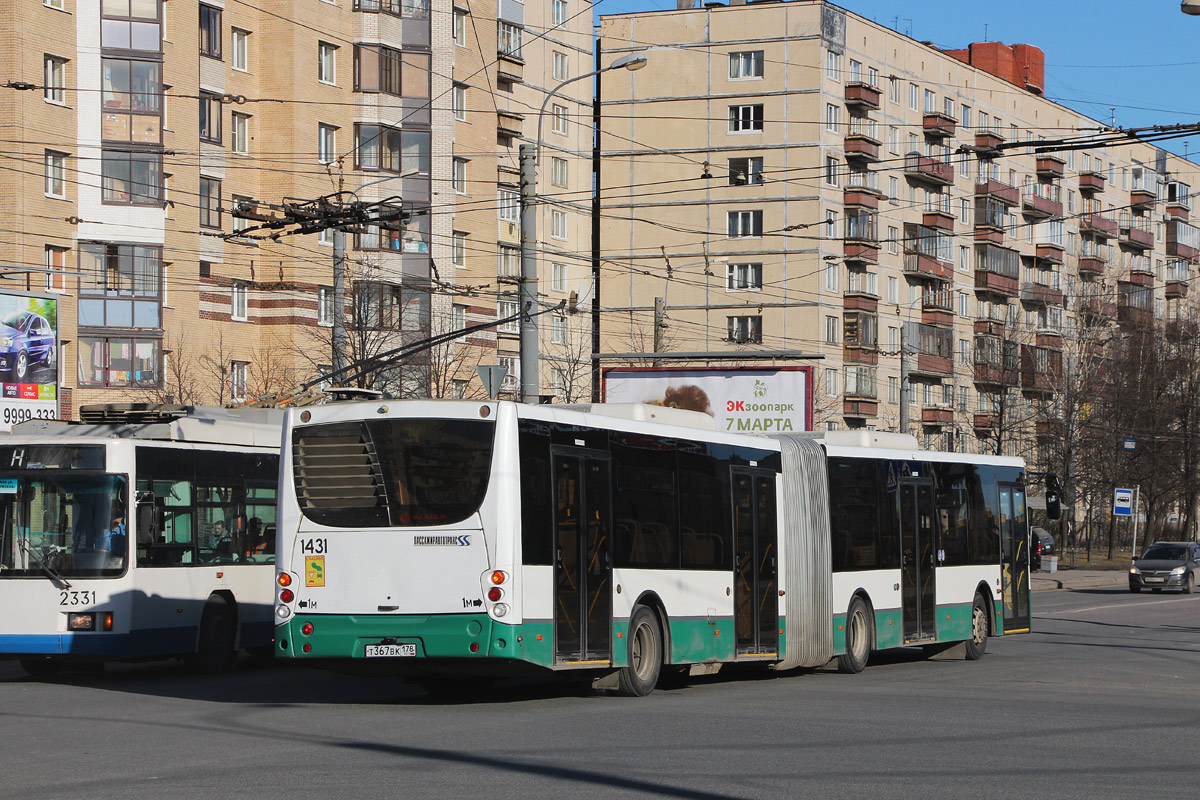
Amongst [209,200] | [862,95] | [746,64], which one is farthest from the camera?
[746,64]

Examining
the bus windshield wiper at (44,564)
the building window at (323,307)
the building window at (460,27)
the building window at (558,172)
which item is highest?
the building window at (460,27)

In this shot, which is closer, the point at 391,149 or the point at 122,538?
the point at 122,538

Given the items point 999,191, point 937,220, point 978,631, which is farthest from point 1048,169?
point 978,631

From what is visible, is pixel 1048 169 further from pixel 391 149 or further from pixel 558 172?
pixel 391 149

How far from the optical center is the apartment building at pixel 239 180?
4647cm

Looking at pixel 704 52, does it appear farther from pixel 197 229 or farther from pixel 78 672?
pixel 78 672

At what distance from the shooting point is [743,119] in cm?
7244

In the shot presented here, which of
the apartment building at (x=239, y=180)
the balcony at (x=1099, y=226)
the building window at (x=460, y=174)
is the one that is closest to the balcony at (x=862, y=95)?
the apartment building at (x=239, y=180)

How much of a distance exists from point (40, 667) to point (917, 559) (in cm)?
1039

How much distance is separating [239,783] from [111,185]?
4074 centimetres

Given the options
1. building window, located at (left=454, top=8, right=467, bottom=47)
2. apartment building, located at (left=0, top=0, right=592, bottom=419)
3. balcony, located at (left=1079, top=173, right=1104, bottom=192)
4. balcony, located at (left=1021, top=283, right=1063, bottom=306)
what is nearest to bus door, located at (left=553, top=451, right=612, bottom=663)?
apartment building, located at (left=0, top=0, right=592, bottom=419)

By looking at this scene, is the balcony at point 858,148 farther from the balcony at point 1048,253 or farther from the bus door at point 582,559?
the bus door at point 582,559

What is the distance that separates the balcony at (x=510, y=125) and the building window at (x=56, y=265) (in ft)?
70.6

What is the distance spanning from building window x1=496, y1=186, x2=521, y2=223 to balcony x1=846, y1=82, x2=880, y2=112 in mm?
15317
